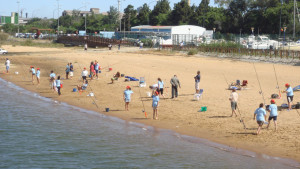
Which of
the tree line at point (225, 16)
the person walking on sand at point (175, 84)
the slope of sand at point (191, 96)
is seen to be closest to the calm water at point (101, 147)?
the slope of sand at point (191, 96)

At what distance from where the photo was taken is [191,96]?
2491cm

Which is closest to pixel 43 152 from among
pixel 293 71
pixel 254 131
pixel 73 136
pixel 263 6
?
pixel 73 136

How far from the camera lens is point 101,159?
15.5m

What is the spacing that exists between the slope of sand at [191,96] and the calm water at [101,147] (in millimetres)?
969

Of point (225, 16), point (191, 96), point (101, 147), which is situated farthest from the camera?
point (225, 16)

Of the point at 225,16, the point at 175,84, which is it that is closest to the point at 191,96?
the point at 175,84

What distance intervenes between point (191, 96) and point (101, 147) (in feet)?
30.8

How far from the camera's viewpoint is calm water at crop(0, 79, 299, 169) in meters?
14.7

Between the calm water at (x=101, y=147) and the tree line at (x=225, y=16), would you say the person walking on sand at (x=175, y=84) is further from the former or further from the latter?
the tree line at (x=225, y=16)

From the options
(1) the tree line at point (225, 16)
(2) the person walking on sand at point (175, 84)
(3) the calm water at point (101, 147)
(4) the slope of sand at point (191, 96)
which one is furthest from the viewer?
(1) the tree line at point (225, 16)

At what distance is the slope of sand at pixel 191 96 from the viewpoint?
16500mm

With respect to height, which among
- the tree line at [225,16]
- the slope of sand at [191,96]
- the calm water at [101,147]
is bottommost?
the calm water at [101,147]

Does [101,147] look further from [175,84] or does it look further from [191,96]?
[191,96]

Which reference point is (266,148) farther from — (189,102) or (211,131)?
(189,102)
